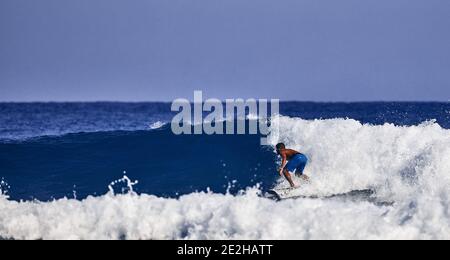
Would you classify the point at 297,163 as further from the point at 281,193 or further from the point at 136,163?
the point at 136,163

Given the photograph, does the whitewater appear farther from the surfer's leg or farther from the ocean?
the surfer's leg

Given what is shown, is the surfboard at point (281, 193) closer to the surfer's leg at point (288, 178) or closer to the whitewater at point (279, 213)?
the surfer's leg at point (288, 178)

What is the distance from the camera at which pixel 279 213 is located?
407 inches

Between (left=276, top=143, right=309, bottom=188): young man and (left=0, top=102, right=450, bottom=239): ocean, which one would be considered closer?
(left=0, top=102, right=450, bottom=239): ocean

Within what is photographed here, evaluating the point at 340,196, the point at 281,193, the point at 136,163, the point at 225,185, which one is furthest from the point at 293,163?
the point at 136,163

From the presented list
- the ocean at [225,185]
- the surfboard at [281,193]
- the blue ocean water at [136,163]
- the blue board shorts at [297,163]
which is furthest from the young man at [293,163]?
the blue ocean water at [136,163]

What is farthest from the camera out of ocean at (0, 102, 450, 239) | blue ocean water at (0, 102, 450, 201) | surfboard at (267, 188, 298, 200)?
blue ocean water at (0, 102, 450, 201)

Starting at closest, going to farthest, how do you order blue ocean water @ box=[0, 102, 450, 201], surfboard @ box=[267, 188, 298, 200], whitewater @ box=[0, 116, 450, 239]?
whitewater @ box=[0, 116, 450, 239]
surfboard @ box=[267, 188, 298, 200]
blue ocean water @ box=[0, 102, 450, 201]

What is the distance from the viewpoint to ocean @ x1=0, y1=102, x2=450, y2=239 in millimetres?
10156

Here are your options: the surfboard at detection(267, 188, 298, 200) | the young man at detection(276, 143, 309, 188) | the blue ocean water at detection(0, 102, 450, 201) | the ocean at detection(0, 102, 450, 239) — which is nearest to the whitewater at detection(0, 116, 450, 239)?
the ocean at detection(0, 102, 450, 239)

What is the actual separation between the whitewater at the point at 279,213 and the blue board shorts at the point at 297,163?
0.47 metres

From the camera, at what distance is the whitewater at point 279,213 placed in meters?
9.88

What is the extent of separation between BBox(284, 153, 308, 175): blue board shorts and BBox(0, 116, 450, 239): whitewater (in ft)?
1.54
